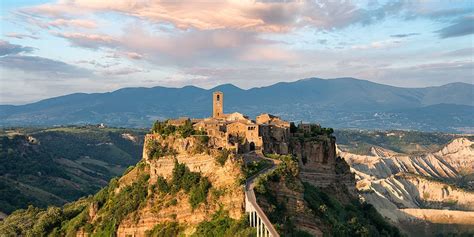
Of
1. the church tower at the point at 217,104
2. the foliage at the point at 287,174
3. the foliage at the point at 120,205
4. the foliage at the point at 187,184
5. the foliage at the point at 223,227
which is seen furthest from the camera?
the church tower at the point at 217,104

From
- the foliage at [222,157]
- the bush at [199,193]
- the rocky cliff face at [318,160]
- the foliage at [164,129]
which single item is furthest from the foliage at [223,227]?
the rocky cliff face at [318,160]

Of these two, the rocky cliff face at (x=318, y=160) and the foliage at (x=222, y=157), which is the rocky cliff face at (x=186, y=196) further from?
the rocky cliff face at (x=318, y=160)

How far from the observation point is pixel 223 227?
140 ft

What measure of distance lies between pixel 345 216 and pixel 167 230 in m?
20.2

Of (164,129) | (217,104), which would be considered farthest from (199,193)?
(217,104)

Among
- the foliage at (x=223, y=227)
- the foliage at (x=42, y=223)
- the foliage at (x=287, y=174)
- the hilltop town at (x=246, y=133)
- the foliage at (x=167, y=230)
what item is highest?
the hilltop town at (x=246, y=133)

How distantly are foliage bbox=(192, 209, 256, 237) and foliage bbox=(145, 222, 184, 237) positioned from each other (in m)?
2.83

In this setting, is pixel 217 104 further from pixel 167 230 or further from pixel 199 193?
pixel 167 230

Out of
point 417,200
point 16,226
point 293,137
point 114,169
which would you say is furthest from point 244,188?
point 114,169

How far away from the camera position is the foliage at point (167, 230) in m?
46.7

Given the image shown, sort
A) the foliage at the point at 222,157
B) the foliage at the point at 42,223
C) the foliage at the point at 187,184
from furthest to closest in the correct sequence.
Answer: the foliage at the point at 42,223
the foliage at the point at 222,157
the foliage at the point at 187,184

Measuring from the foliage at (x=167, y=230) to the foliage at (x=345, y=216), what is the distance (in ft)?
39.0

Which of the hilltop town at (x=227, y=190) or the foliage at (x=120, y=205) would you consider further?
Result: the foliage at (x=120, y=205)

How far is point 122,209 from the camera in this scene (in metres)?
52.1
